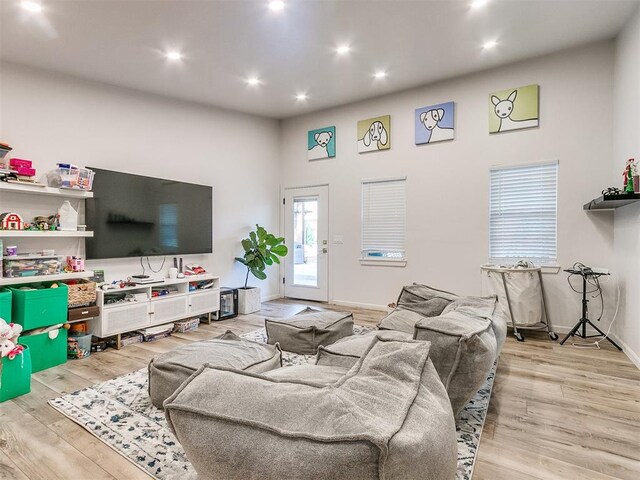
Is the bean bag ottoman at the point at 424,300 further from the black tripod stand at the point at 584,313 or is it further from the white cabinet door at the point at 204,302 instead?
the white cabinet door at the point at 204,302

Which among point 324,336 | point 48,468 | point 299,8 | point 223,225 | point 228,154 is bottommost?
point 48,468

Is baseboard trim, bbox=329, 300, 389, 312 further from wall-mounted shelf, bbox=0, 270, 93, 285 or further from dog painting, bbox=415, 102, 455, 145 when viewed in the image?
wall-mounted shelf, bbox=0, 270, 93, 285

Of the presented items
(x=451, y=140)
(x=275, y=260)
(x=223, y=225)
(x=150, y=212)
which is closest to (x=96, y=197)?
(x=150, y=212)

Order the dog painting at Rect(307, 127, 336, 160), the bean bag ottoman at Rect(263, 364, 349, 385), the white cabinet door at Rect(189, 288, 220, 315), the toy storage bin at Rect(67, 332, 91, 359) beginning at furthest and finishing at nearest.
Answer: the dog painting at Rect(307, 127, 336, 160), the white cabinet door at Rect(189, 288, 220, 315), the toy storage bin at Rect(67, 332, 91, 359), the bean bag ottoman at Rect(263, 364, 349, 385)

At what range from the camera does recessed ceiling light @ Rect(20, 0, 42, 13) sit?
285cm

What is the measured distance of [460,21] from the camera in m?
3.35

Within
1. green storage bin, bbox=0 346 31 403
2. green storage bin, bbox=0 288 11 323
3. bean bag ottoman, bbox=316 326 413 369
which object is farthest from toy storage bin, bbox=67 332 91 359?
bean bag ottoman, bbox=316 326 413 369

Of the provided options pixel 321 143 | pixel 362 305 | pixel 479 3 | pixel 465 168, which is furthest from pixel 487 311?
pixel 321 143

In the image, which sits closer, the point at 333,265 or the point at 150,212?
the point at 150,212

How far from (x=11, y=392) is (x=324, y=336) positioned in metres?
2.29

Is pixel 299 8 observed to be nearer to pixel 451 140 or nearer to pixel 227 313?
pixel 451 140

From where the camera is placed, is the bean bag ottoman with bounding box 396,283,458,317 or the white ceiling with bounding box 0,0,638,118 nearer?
→ the white ceiling with bounding box 0,0,638,118

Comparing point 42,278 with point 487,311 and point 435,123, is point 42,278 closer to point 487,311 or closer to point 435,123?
point 487,311

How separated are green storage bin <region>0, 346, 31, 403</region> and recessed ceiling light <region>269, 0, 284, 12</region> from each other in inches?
130
